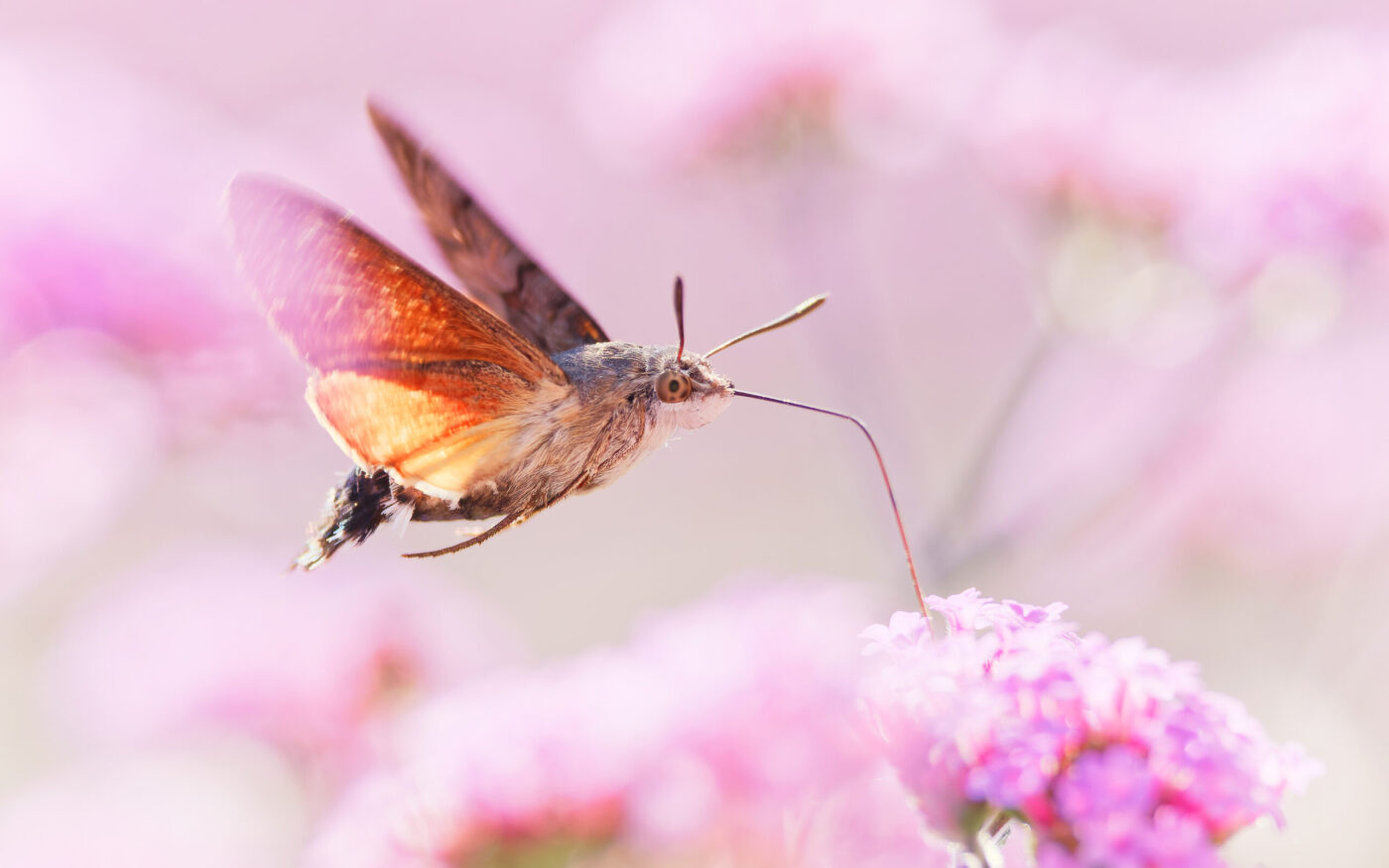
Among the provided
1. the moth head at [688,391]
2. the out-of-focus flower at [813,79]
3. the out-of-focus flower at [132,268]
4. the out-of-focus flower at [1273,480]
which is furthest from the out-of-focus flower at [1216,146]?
the out-of-focus flower at [132,268]

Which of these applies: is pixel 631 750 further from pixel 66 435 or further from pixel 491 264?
pixel 66 435

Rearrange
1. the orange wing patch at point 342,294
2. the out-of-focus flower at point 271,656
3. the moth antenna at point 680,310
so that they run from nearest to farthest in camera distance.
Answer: the orange wing patch at point 342,294, the moth antenna at point 680,310, the out-of-focus flower at point 271,656

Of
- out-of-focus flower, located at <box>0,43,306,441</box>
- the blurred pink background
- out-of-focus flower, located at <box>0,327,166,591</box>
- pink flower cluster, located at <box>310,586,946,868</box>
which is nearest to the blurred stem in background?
the blurred pink background

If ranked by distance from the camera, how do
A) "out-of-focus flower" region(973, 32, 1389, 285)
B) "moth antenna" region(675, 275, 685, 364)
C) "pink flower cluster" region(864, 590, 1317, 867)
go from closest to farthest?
"pink flower cluster" region(864, 590, 1317, 867), "moth antenna" region(675, 275, 685, 364), "out-of-focus flower" region(973, 32, 1389, 285)

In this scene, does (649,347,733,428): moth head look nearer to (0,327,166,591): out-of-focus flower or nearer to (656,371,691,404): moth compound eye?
(656,371,691,404): moth compound eye

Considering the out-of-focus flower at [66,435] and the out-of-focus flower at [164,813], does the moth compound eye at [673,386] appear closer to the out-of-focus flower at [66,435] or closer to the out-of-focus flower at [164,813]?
the out-of-focus flower at [66,435]

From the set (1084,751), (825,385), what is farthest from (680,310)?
(825,385)
